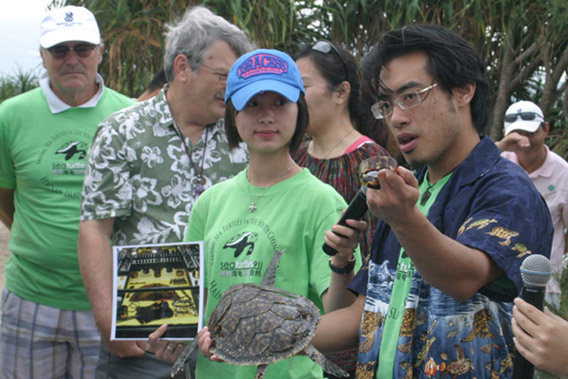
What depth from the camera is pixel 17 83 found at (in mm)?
14734

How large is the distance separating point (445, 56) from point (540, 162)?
387 cm

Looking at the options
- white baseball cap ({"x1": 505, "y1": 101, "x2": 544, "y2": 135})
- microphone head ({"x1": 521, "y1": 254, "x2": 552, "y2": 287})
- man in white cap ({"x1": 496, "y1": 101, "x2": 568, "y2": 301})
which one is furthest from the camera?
white baseball cap ({"x1": 505, "y1": 101, "x2": 544, "y2": 135})

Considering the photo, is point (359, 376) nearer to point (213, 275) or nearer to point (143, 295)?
point (213, 275)

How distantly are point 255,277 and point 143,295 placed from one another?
45cm

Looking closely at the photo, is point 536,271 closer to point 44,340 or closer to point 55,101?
point 44,340

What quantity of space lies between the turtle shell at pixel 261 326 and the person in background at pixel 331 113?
1218mm

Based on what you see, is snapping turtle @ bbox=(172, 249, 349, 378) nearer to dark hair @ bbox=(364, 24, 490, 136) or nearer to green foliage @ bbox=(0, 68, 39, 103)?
dark hair @ bbox=(364, 24, 490, 136)

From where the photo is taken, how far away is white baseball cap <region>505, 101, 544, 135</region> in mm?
5461

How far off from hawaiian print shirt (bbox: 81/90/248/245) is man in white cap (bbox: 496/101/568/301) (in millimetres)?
3096

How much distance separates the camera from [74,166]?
3650mm

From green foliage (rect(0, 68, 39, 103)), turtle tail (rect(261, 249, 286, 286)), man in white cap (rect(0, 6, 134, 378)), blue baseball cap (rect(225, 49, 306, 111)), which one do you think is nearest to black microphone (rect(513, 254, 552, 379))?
turtle tail (rect(261, 249, 286, 286))

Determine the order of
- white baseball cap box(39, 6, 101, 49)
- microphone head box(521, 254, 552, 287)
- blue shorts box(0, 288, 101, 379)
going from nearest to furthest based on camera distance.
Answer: microphone head box(521, 254, 552, 287)
blue shorts box(0, 288, 101, 379)
white baseball cap box(39, 6, 101, 49)

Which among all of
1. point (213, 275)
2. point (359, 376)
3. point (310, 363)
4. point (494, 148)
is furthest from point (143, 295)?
point (494, 148)

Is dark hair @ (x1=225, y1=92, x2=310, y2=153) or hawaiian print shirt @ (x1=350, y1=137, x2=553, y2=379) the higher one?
Answer: dark hair @ (x1=225, y1=92, x2=310, y2=153)
